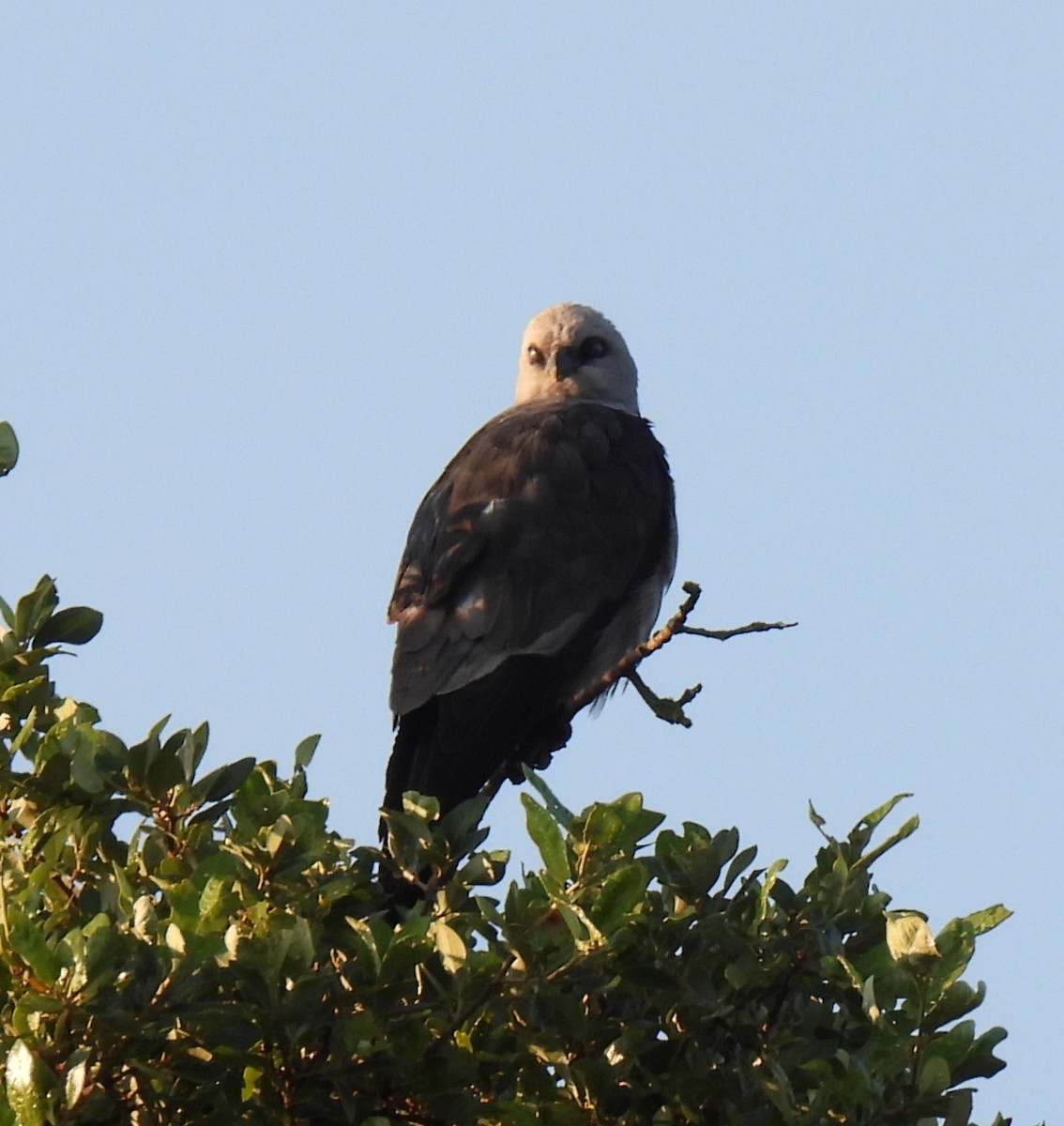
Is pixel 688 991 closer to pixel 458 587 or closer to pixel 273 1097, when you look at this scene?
pixel 273 1097

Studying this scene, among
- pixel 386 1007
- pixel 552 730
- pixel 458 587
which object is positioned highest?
pixel 458 587

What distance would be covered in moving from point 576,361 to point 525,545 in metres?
1.82

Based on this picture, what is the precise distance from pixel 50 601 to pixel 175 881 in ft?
2.51

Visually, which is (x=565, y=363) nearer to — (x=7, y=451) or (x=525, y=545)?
(x=525, y=545)

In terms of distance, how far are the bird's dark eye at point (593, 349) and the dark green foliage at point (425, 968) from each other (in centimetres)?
415

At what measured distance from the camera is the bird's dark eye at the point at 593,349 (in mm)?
7285

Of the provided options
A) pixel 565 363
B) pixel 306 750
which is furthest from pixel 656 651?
pixel 565 363

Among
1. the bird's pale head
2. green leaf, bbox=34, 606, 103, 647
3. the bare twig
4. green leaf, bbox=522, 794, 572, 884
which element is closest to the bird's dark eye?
the bird's pale head

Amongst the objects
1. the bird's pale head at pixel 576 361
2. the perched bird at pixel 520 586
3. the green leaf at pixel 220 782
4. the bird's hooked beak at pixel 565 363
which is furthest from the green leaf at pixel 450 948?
the bird's hooked beak at pixel 565 363

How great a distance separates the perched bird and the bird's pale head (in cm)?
74

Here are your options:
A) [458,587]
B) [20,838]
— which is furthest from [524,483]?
[20,838]

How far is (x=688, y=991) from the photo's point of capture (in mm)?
2955

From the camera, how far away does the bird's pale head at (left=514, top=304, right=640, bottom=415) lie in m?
7.18

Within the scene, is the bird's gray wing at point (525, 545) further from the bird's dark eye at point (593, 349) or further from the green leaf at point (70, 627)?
the green leaf at point (70, 627)
